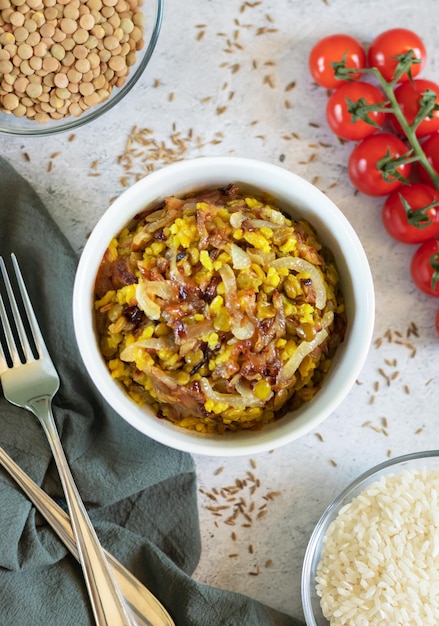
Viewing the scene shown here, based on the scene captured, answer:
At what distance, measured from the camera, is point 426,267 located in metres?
2.61

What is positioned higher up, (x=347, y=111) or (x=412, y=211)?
(x=347, y=111)

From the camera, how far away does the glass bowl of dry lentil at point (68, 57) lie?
249 centimetres

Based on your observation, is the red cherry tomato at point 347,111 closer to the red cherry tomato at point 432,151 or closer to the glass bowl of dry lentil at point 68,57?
the red cherry tomato at point 432,151

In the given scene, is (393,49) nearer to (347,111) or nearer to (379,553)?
(347,111)

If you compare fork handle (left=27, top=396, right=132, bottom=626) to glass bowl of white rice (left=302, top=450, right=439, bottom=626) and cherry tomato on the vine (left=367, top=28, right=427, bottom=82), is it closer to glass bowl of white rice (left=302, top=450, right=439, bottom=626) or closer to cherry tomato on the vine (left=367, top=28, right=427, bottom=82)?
glass bowl of white rice (left=302, top=450, right=439, bottom=626)

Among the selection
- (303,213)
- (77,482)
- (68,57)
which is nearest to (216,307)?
(303,213)

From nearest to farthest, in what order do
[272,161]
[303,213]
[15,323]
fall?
1. [303,213]
2. [15,323]
3. [272,161]

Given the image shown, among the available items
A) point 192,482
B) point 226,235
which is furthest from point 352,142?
point 192,482

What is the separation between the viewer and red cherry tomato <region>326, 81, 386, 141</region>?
2611 millimetres

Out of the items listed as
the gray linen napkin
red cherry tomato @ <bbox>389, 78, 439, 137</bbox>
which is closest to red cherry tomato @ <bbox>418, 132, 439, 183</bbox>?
red cherry tomato @ <bbox>389, 78, 439, 137</bbox>

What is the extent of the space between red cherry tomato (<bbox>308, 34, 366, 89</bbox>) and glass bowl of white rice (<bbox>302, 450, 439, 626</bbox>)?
133 centimetres

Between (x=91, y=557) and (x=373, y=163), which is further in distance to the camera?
(x=373, y=163)

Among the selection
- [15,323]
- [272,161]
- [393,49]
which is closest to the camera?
[15,323]

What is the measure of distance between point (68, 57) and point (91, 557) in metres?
1.62
